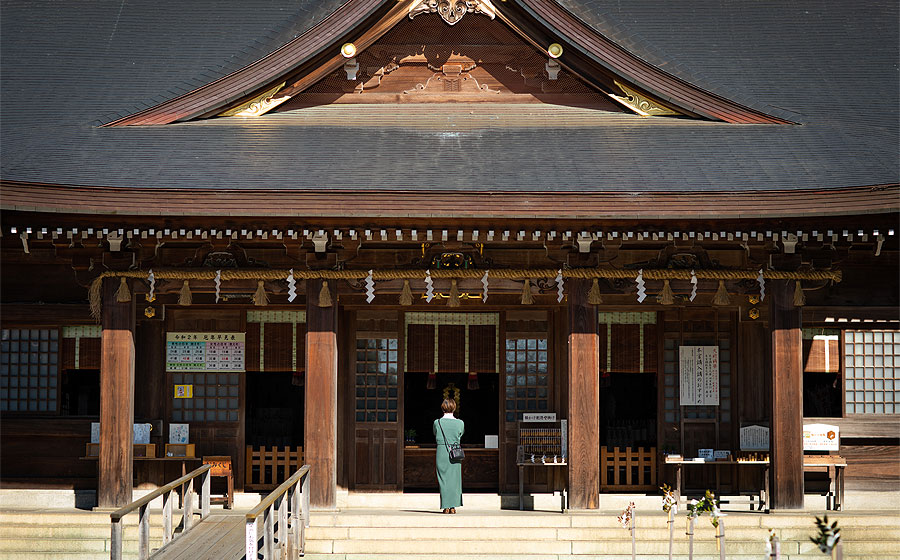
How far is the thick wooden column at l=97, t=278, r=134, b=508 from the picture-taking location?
12.5 m

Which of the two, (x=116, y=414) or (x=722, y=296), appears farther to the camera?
(x=722, y=296)

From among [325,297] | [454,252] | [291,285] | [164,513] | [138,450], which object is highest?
[454,252]

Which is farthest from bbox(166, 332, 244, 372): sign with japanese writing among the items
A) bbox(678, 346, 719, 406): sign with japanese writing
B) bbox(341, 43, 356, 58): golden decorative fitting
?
bbox(678, 346, 719, 406): sign with japanese writing

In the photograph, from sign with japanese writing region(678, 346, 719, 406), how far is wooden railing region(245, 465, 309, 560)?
17.7ft

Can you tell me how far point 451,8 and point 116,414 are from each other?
266 inches

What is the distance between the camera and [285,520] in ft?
33.9

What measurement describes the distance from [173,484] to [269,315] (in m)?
3.89

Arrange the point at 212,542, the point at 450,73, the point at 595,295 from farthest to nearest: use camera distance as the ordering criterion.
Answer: the point at 450,73, the point at 595,295, the point at 212,542

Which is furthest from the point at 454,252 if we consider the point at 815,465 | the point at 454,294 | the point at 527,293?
the point at 815,465

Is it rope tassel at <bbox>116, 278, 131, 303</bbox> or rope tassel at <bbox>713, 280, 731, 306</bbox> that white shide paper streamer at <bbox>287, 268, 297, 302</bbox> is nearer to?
rope tassel at <bbox>116, 278, 131, 303</bbox>

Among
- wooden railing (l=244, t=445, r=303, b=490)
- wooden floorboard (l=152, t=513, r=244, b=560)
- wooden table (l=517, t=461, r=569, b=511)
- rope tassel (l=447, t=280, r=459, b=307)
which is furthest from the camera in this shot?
wooden railing (l=244, t=445, r=303, b=490)

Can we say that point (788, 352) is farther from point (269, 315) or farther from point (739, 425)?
point (269, 315)

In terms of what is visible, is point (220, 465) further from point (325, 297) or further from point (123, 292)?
point (325, 297)

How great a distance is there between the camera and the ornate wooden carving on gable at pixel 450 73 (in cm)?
1444
